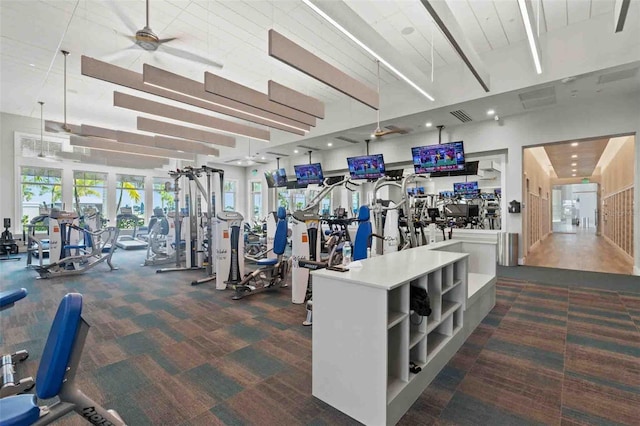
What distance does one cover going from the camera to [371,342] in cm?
186

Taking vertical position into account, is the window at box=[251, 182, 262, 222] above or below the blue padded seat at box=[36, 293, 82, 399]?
above

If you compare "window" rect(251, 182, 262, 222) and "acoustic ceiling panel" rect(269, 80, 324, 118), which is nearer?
"acoustic ceiling panel" rect(269, 80, 324, 118)

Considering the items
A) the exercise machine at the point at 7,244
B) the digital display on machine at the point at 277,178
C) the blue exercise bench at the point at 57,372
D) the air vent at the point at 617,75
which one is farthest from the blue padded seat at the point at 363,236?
the exercise machine at the point at 7,244

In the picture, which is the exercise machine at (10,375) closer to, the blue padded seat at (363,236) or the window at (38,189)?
the blue padded seat at (363,236)

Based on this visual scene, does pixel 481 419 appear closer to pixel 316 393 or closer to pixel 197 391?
pixel 316 393

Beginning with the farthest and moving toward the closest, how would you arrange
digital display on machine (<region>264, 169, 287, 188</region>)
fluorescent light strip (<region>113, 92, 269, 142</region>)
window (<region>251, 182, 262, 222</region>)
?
window (<region>251, 182, 262, 222</region>), digital display on machine (<region>264, 169, 287, 188</region>), fluorescent light strip (<region>113, 92, 269, 142</region>)

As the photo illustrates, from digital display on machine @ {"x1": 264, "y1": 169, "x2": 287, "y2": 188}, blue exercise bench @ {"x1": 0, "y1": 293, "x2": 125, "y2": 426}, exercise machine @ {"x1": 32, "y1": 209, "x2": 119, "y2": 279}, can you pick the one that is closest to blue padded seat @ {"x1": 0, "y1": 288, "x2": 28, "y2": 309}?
blue exercise bench @ {"x1": 0, "y1": 293, "x2": 125, "y2": 426}

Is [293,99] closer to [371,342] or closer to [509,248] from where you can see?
[371,342]

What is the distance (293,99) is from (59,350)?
4.66 m

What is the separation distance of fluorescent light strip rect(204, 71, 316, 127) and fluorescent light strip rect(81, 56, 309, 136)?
0.96 ft

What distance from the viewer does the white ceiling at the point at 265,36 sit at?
13.8 ft

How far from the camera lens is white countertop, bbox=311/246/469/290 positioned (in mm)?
1929

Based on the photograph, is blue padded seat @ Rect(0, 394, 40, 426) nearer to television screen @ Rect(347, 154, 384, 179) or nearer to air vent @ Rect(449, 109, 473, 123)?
air vent @ Rect(449, 109, 473, 123)

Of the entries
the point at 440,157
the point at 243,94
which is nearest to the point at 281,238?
the point at 243,94
